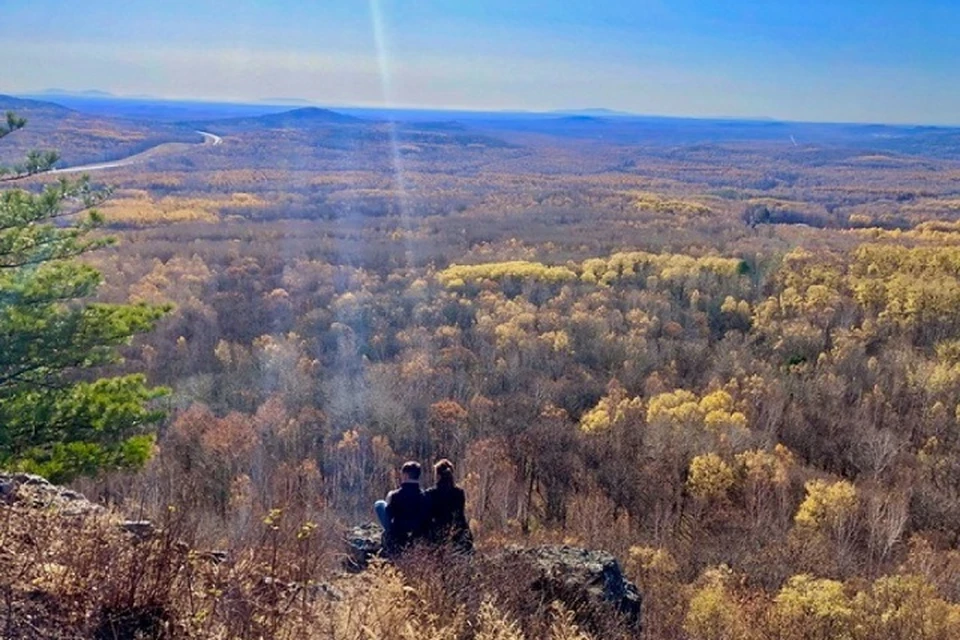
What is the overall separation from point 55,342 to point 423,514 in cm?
758

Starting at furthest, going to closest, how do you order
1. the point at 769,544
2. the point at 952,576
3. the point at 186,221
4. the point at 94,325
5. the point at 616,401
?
the point at 186,221 → the point at 616,401 → the point at 769,544 → the point at 952,576 → the point at 94,325

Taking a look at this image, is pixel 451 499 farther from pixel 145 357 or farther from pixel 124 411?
pixel 145 357

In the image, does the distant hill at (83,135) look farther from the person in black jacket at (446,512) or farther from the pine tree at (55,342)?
the person in black jacket at (446,512)

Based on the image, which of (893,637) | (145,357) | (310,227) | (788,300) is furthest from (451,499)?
(310,227)

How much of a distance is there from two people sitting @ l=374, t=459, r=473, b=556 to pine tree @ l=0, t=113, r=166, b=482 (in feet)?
21.0

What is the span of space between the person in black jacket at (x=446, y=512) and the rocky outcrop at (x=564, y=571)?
1.10ft

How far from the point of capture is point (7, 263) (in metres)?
12.6

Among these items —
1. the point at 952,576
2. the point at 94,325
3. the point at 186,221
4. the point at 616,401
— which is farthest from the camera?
the point at 186,221

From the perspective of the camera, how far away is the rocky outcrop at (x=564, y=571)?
876 cm

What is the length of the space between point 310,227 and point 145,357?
47.9 meters

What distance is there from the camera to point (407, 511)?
8.50 meters

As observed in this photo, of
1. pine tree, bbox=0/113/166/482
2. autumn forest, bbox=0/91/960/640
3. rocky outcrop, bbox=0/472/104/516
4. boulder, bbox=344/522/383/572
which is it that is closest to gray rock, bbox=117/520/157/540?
autumn forest, bbox=0/91/960/640

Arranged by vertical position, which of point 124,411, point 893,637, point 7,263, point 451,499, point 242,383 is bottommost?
point 242,383

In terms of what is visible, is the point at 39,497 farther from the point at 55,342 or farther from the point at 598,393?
the point at 598,393
